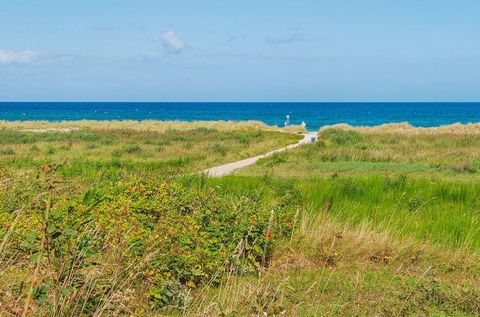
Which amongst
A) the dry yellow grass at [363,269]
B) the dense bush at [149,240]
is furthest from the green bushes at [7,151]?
the dry yellow grass at [363,269]

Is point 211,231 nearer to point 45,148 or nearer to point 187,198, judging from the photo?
point 187,198

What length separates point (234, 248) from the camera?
7875 millimetres

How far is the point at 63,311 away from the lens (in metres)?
4.46

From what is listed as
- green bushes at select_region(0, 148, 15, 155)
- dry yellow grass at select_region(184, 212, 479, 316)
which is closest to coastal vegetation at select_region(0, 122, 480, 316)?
dry yellow grass at select_region(184, 212, 479, 316)

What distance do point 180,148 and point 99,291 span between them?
26987 millimetres

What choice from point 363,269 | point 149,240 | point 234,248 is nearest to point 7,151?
point 234,248

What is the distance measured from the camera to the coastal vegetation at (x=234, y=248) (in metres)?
4.77

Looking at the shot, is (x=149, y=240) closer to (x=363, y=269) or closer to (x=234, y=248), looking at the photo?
(x=234, y=248)

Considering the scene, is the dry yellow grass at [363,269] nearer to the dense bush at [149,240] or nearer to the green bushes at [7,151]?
A: the dense bush at [149,240]

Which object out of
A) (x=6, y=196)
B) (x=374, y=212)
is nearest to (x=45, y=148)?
(x=6, y=196)

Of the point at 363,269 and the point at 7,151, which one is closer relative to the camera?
the point at 363,269

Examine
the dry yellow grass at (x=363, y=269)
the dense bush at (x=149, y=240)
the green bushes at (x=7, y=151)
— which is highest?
the dense bush at (x=149, y=240)

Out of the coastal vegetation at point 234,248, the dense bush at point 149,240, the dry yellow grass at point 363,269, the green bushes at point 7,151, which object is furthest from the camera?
the green bushes at point 7,151

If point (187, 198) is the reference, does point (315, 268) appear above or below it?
below
